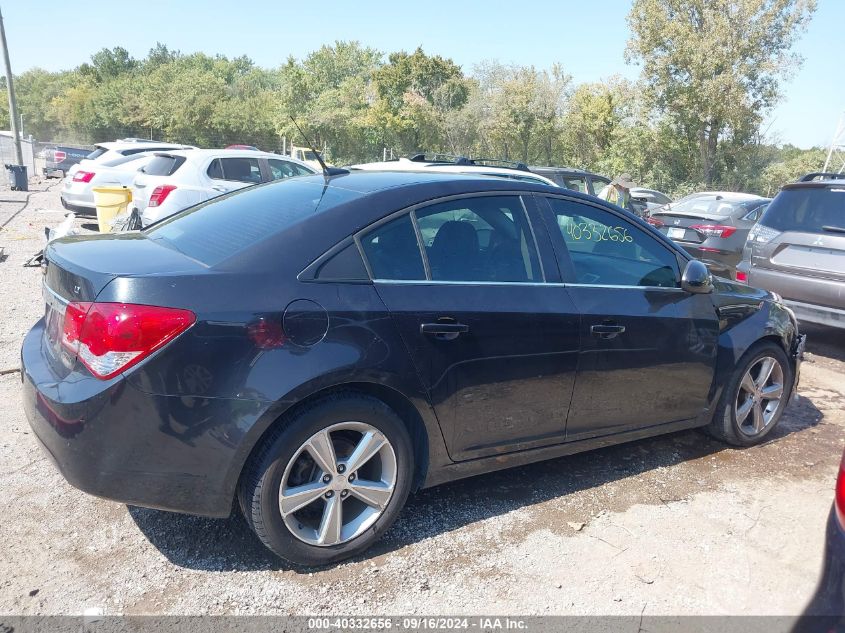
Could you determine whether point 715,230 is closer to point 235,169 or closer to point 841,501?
point 235,169

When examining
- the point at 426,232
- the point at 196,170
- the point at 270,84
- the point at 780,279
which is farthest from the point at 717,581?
the point at 270,84

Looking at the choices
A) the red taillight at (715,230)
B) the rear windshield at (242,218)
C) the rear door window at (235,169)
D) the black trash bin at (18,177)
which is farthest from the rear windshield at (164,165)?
the black trash bin at (18,177)

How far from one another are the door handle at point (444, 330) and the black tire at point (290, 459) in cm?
38

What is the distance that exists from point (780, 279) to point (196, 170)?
25.4 ft

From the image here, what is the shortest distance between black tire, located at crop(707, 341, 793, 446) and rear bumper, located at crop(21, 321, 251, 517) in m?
3.17

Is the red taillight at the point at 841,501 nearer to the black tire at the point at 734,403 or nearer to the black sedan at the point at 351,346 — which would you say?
the black sedan at the point at 351,346

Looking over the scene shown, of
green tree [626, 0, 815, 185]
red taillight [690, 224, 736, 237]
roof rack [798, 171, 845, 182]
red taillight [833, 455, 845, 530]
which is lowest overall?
red taillight [690, 224, 736, 237]

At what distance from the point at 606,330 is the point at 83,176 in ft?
41.2

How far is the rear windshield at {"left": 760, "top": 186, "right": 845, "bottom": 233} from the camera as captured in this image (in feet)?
22.0

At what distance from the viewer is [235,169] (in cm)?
1061

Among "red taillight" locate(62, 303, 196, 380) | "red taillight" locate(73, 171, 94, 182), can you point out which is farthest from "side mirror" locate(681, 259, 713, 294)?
"red taillight" locate(73, 171, 94, 182)

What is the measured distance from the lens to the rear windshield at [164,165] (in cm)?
1046

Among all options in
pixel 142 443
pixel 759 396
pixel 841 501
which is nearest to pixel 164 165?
pixel 142 443

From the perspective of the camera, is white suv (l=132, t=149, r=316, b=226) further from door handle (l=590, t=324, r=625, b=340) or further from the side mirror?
door handle (l=590, t=324, r=625, b=340)
